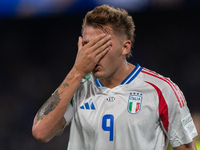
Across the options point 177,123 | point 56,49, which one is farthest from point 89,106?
point 56,49

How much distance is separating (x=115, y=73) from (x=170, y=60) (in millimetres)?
1647

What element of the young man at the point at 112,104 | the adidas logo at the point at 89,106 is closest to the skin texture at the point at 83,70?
the young man at the point at 112,104

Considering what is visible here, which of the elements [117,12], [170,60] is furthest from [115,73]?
[170,60]

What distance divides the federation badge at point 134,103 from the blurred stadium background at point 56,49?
1639 millimetres

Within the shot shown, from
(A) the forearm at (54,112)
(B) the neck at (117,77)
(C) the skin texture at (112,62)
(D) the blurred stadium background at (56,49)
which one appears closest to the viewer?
(A) the forearm at (54,112)

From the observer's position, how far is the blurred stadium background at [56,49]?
2.85 metres

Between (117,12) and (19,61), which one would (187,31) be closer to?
(117,12)

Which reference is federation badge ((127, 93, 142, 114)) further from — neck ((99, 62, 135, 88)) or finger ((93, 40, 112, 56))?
finger ((93, 40, 112, 56))

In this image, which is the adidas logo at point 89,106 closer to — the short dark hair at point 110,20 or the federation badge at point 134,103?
the federation badge at point 134,103

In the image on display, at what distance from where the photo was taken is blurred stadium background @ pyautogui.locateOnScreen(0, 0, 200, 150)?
2.85 meters

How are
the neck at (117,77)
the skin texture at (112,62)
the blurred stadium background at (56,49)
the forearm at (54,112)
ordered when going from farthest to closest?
the blurred stadium background at (56,49) < the neck at (117,77) < the skin texture at (112,62) < the forearm at (54,112)

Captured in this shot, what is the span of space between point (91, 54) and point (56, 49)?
1897 mm

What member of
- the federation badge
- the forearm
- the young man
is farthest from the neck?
the forearm

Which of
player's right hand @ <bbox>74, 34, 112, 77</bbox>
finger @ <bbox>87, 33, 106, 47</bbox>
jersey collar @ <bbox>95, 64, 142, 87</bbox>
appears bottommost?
jersey collar @ <bbox>95, 64, 142, 87</bbox>
